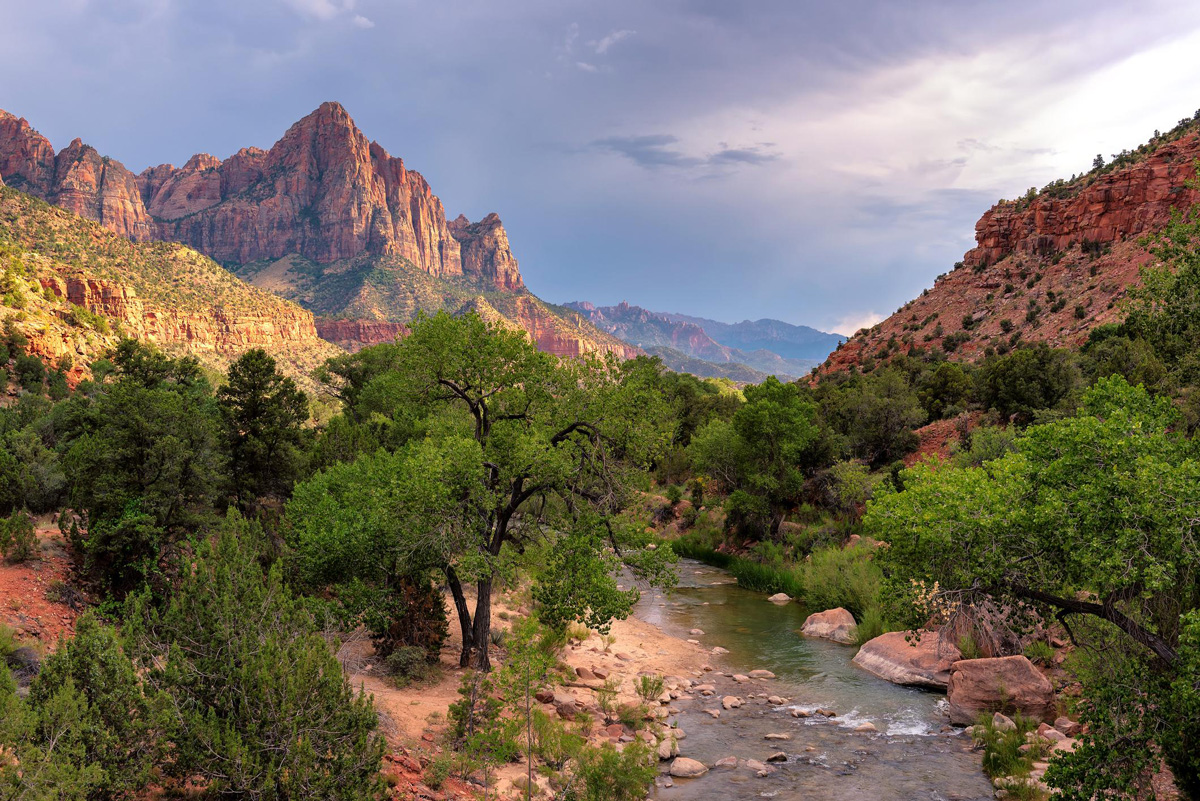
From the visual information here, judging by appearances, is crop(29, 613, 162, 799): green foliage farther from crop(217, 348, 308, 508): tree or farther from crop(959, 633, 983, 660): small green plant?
crop(217, 348, 308, 508): tree

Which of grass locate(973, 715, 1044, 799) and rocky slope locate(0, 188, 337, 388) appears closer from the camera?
grass locate(973, 715, 1044, 799)

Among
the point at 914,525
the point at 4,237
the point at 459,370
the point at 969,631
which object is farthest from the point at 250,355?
the point at 4,237

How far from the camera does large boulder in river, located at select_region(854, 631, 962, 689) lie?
1950 centimetres

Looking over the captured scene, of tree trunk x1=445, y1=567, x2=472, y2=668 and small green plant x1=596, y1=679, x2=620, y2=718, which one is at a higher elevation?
tree trunk x1=445, y1=567, x2=472, y2=668

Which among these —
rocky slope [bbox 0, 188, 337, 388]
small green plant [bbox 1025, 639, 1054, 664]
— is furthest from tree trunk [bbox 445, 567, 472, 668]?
rocky slope [bbox 0, 188, 337, 388]

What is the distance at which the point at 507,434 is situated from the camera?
16219 mm

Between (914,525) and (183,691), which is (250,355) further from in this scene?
(914,525)

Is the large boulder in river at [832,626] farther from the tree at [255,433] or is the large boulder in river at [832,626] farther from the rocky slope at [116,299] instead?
the rocky slope at [116,299]

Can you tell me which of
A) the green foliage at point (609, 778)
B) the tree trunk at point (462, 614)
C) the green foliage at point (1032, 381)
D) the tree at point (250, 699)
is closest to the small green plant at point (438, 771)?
the tree at point (250, 699)

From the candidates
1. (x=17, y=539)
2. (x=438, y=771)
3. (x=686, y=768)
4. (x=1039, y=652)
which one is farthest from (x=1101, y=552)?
(x=17, y=539)

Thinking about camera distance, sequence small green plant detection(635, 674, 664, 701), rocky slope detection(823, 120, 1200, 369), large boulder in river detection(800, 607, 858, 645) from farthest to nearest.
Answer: rocky slope detection(823, 120, 1200, 369)
large boulder in river detection(800, 607, 858, 645)
small green plant detection(635, 674, 664, 701)

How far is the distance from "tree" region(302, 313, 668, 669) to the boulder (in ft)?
16.3

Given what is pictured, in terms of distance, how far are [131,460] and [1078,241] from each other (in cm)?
8616

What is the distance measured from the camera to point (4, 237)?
3489 inches
